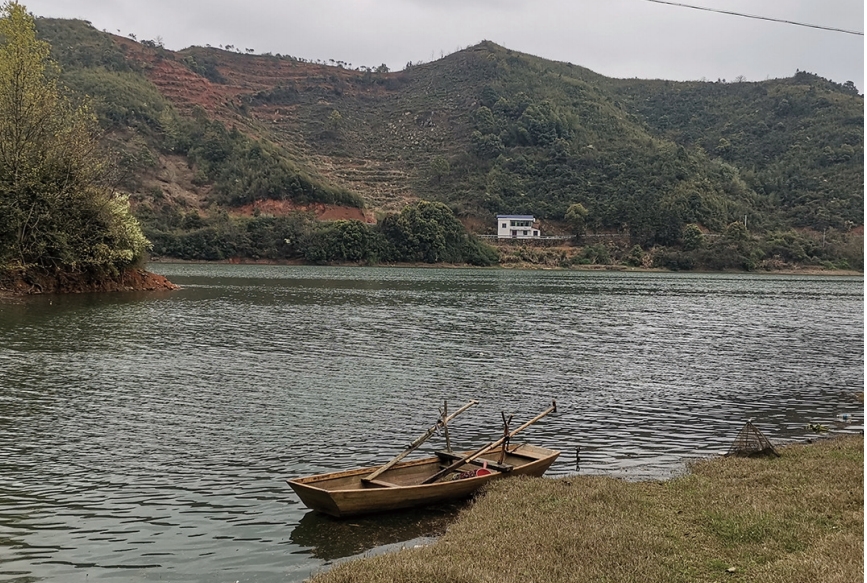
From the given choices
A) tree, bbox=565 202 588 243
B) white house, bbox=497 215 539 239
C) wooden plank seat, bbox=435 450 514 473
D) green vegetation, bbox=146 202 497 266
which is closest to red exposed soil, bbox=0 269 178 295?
wooden plank seat, bbox=435 450 514 473

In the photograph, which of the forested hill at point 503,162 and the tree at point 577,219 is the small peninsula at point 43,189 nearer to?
the forested hill at point 503,162

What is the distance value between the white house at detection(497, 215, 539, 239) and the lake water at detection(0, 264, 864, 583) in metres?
90.4

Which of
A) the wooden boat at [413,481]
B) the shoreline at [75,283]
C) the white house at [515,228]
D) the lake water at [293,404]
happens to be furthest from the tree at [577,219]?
the wooden boat at [413,481]

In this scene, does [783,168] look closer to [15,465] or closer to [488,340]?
[488,340]

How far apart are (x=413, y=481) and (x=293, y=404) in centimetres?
937

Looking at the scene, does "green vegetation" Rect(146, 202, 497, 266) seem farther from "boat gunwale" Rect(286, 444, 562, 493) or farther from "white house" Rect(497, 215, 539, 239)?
"boat gunwale" Rect(286, 444, 562, 493)

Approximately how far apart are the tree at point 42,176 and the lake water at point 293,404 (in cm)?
512

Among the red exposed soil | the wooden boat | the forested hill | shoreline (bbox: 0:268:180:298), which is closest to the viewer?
the wooden boat

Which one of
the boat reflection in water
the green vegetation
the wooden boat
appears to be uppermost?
the green vegetation

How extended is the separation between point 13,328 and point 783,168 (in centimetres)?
16440

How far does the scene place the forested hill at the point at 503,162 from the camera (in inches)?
5541

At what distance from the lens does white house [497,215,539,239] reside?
146500 mm

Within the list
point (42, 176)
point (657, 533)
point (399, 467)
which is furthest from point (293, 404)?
point (42, 176)

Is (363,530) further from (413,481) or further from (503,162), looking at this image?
(503,162)
